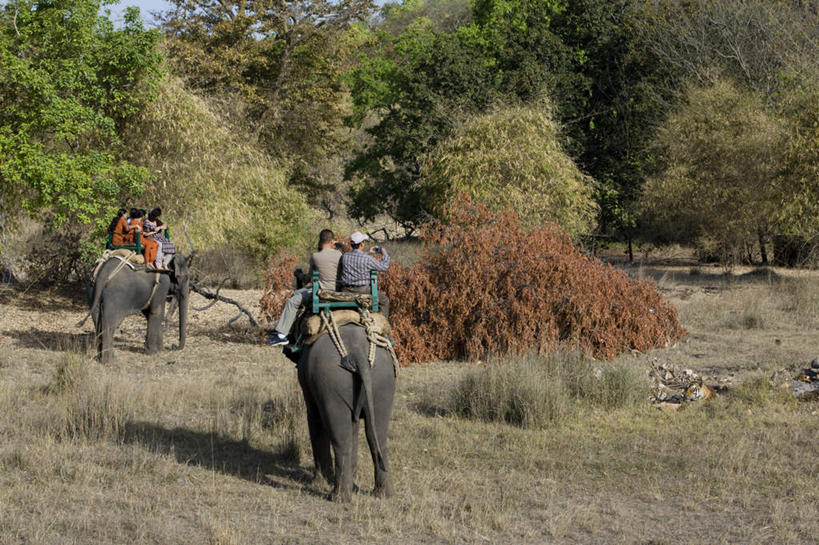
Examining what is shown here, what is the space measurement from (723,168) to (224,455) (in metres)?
20.0

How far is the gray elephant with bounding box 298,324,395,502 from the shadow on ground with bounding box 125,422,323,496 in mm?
536

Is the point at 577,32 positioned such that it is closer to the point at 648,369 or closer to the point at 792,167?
the point at 792,167

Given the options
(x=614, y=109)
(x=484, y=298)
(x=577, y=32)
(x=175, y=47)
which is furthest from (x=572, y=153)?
(x=484, y=298)

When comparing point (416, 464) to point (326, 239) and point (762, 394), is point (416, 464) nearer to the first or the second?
point (326, 239)

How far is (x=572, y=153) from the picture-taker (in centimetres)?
3238

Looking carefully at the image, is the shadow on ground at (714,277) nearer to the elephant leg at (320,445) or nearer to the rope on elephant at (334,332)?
the elephant leg at (320,445)

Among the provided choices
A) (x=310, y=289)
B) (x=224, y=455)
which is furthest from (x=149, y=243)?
(x=310, y=289)

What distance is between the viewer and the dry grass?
21.1ft

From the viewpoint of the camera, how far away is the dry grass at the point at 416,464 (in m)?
6.45

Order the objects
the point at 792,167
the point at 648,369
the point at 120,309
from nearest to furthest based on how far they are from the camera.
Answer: the point at 648,369
the point at 120,309
the point at 792,167

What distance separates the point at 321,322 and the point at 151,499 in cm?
184

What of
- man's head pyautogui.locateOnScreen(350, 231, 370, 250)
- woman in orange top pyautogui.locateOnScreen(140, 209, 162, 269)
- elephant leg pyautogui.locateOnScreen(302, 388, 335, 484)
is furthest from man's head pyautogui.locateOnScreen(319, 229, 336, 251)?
woman in orange top pyautogui.locateOnScreen(140, 209, 162, 269)

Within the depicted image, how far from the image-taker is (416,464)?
8.16 metres

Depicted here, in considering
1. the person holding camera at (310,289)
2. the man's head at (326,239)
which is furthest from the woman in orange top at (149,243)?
the person holding camera at (310,289)
